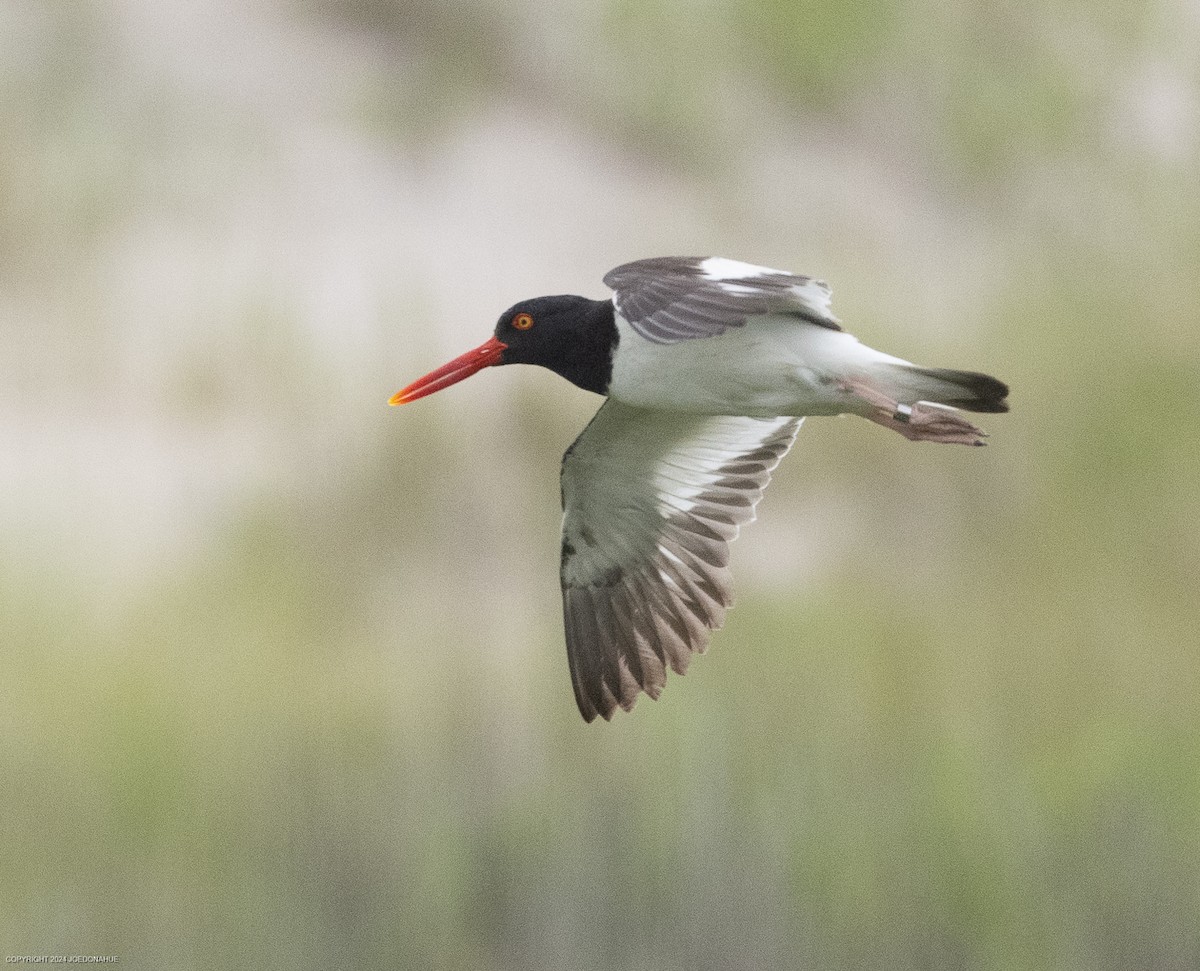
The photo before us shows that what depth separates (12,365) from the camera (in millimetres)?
12914

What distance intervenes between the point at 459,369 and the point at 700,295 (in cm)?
136

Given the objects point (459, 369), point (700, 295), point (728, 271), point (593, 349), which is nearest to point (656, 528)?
point (459, 369)

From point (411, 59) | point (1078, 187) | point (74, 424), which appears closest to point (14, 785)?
point (74, 424)

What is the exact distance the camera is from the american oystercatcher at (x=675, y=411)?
16.0ft

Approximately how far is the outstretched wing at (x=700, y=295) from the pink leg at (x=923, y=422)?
34 centimetres

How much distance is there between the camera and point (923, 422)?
491 cm

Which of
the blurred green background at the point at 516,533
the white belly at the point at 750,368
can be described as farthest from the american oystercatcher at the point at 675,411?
the blurred green background at the point at 516,533

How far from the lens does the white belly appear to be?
16.8 feet

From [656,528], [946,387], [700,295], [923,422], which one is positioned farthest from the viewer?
[656,528]

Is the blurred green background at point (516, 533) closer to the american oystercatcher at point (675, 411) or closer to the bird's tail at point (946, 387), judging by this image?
the american oystercatcher at point (675, 411)

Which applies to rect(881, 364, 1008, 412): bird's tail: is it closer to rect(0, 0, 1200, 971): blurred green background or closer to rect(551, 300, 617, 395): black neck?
rect(551, 300, 617, 395): black neck

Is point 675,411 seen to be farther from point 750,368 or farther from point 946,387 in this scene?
point 946,387

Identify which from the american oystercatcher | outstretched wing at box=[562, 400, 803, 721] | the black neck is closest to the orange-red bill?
the american oystercatcher

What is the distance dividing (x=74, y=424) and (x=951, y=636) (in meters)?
6.24
